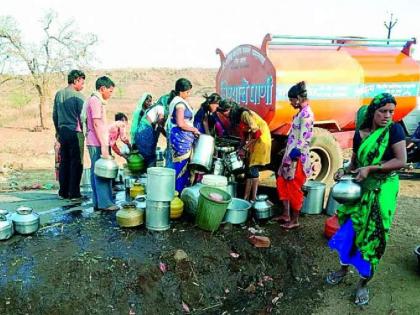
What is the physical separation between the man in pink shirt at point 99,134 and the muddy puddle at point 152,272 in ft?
1.67

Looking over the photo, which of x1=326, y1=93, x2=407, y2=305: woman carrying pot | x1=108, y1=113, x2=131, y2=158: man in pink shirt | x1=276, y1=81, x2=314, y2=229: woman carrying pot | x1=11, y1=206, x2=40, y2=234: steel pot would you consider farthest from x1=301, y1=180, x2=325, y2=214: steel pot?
x1=11, y1=206, x2=40, y2=234: steel pot

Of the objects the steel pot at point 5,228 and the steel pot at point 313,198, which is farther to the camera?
the steel pot at point 313,198

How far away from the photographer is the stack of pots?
4.23m

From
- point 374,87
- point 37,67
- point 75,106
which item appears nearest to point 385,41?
point 374,87

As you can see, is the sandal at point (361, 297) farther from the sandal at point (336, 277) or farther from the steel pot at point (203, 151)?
the steel pot at point (203, 151)

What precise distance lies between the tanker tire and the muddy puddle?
2.20 metres

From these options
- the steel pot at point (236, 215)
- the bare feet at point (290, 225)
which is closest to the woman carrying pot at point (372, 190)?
the bare feet at point (290, 225)

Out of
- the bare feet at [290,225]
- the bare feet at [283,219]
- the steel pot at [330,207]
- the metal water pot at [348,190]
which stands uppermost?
the metal water pot at [348,190]

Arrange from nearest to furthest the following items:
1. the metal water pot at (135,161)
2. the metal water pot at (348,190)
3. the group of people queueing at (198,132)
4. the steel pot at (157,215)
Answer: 1. the metal water pot at (348,190)
2. the steel pot at (157,215)
3. the group of people queueing at (198,132)
4. the metal water pot at (135,161)

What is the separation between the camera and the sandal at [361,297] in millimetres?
Result: 3537

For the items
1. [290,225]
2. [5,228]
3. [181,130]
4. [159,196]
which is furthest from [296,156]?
[5,228]

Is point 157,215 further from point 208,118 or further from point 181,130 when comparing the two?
point 208,118

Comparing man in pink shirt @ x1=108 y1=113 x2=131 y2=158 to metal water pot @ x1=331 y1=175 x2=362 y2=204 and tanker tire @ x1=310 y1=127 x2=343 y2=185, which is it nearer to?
tanker tire @ x1=310 y1=127 x2=343 y2=185

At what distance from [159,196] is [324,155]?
3.31 metres
